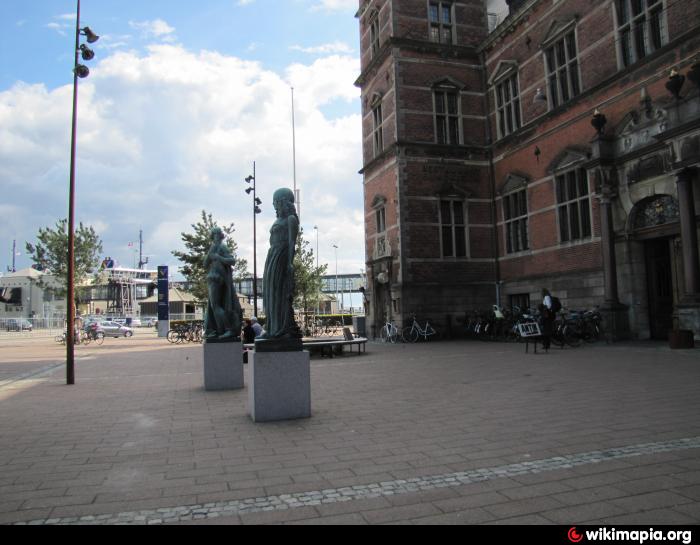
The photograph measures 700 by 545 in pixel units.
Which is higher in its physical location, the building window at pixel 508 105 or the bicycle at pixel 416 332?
the building window at pixel 508 105

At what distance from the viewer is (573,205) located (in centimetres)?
1845

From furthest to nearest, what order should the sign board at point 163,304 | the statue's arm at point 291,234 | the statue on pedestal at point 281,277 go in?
the sign board at point 163,304, the statue's arm at point 291,234, the statue on pedestal at point 281,277

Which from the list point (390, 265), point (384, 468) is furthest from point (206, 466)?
point (390, 265)

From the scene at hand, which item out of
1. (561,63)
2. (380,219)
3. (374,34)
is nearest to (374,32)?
(374,34)

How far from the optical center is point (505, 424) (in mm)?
5934

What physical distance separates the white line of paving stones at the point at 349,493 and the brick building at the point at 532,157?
10352 millimetres

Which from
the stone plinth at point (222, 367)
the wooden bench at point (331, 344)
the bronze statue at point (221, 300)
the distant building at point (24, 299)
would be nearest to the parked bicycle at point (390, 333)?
the wooden bench at point (331, 344)

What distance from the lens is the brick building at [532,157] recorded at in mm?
14758

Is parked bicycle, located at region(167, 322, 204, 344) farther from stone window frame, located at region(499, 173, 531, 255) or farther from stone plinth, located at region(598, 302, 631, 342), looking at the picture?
stone plinth, located at region(598, 302, 631, 342)

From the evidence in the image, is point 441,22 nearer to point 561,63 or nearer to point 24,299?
point 561,63

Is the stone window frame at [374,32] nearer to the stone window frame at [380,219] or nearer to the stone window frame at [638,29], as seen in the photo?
the stone window frame at [380,219]

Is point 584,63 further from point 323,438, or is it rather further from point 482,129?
point 323,438

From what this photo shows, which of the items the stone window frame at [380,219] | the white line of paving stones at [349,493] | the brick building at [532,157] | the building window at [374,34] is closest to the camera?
the white line of paving stones at [349,493]
